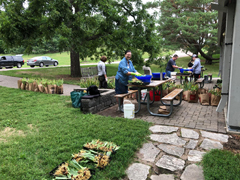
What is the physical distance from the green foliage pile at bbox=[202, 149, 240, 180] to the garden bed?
340 cm

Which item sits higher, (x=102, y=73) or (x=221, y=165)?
(x=102, y=73)

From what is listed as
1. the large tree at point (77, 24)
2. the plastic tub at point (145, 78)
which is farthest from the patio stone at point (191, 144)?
the large tree at point (77, 24)

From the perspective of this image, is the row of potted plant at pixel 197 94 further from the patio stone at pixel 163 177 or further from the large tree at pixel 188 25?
the large tree at pixel 188 25

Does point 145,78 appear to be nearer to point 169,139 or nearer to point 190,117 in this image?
point 190,117

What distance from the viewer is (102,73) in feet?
26.4

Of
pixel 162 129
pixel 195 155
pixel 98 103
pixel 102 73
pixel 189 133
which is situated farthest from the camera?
pixel 102 73

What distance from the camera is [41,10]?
1259 centimetres

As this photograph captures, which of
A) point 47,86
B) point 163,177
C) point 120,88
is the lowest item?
point 163,177

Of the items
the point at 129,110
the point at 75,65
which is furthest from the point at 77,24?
the point at 129,110

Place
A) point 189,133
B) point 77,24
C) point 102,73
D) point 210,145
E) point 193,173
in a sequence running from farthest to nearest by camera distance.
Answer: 1. point 77,24
2. point 102,73
3. point 189,133
4. point 210,145
5. point 193,173

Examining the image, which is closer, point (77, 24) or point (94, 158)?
point (94, 158)

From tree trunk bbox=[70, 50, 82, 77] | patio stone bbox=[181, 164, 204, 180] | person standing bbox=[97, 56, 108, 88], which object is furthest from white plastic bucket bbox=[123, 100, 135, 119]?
tree trunk bbox=[70, 50, 82, 77]

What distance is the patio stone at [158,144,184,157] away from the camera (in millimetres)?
3507

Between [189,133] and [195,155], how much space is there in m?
0.96
